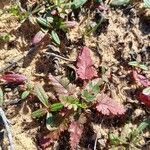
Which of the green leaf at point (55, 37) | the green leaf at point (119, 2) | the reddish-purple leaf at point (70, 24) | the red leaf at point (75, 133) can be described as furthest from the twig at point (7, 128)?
the green leaf at point (119, 2)

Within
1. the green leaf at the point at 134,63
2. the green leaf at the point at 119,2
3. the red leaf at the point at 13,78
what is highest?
the green leaf at the point at 119,2

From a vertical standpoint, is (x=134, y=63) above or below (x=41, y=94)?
above

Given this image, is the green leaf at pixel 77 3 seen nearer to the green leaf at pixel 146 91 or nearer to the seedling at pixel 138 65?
the seedling at pixel 138 65

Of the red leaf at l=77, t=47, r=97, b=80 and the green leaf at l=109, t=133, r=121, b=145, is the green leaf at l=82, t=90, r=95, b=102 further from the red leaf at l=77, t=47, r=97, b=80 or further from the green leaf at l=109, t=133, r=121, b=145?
the green leaf at l=109, t=133, r=121, b=145

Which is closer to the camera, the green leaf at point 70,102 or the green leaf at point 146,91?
the green leaf at point 70,102

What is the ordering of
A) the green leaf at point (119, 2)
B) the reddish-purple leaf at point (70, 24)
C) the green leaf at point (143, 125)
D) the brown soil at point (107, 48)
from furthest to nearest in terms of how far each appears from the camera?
1. the green leaf at point (119, 2)
2. the reddish-purple leaf at point (70, 24)
3. the brown soil at point (107, 48)
4. the green leaf at point (143, 125)

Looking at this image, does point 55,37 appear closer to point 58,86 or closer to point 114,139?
point 58,86

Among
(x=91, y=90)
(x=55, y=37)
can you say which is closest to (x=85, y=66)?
(x=91, y=90)

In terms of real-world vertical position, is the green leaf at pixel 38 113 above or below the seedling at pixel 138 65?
below
